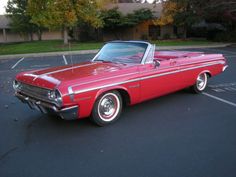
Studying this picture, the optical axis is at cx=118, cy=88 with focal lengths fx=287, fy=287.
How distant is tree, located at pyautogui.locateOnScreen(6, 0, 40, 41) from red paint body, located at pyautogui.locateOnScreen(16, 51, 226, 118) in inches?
1504

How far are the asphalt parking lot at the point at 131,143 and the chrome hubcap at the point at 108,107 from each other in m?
0.20

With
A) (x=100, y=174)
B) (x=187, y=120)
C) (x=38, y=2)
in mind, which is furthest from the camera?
(x=38, y=2)

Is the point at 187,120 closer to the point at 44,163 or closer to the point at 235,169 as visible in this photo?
the point at 235,169

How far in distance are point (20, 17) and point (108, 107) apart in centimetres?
4052

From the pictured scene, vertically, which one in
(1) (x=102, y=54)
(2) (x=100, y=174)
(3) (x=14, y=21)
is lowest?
(2) (x=100, y=174)

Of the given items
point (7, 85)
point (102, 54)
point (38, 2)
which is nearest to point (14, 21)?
point (38, 2)

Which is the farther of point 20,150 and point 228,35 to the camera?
point 228,35

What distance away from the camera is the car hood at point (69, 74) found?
485 centimetres

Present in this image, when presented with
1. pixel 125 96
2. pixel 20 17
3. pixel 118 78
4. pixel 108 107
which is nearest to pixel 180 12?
pixel 20 17

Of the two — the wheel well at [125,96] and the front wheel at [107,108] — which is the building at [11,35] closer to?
the wheel well at [125,96]

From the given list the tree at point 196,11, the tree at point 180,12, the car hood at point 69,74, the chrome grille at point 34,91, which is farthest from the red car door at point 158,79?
the tree at point 180,12

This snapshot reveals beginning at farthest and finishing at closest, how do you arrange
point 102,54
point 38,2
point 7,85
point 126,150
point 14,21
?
point 14,21 < point 38,2 < point 7,85 < point 102,54 < point 126,150

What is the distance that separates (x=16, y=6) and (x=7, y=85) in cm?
3772

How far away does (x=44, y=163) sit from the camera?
395 centimetres
